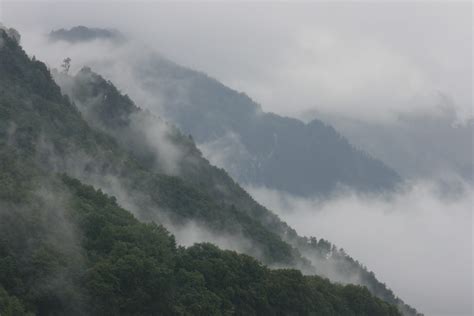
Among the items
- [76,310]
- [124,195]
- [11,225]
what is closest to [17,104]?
[124,195]

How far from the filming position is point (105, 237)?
6225cm

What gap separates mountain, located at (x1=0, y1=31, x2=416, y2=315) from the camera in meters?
52.5

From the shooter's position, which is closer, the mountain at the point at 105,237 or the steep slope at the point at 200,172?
→ the mountain at the point at 105,237

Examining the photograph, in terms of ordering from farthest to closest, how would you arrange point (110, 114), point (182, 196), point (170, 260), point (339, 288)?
1. point (110, 114)
2. point (182, 196)
3. point (339, 288)
4. point (170, 260)

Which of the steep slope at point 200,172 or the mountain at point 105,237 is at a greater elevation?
the steep slope at point 200,172

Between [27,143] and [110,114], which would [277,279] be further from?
[110,114]

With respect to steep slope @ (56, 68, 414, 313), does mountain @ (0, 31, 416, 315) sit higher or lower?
lower

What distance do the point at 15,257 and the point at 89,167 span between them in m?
55.1

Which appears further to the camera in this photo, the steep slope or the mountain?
the steep slope

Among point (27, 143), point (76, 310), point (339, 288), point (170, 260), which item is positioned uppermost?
point (27, 143)

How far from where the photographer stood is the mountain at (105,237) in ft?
172

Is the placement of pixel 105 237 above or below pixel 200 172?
below

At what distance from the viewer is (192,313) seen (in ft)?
190

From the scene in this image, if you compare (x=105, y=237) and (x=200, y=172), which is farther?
(x=200, y=172)
